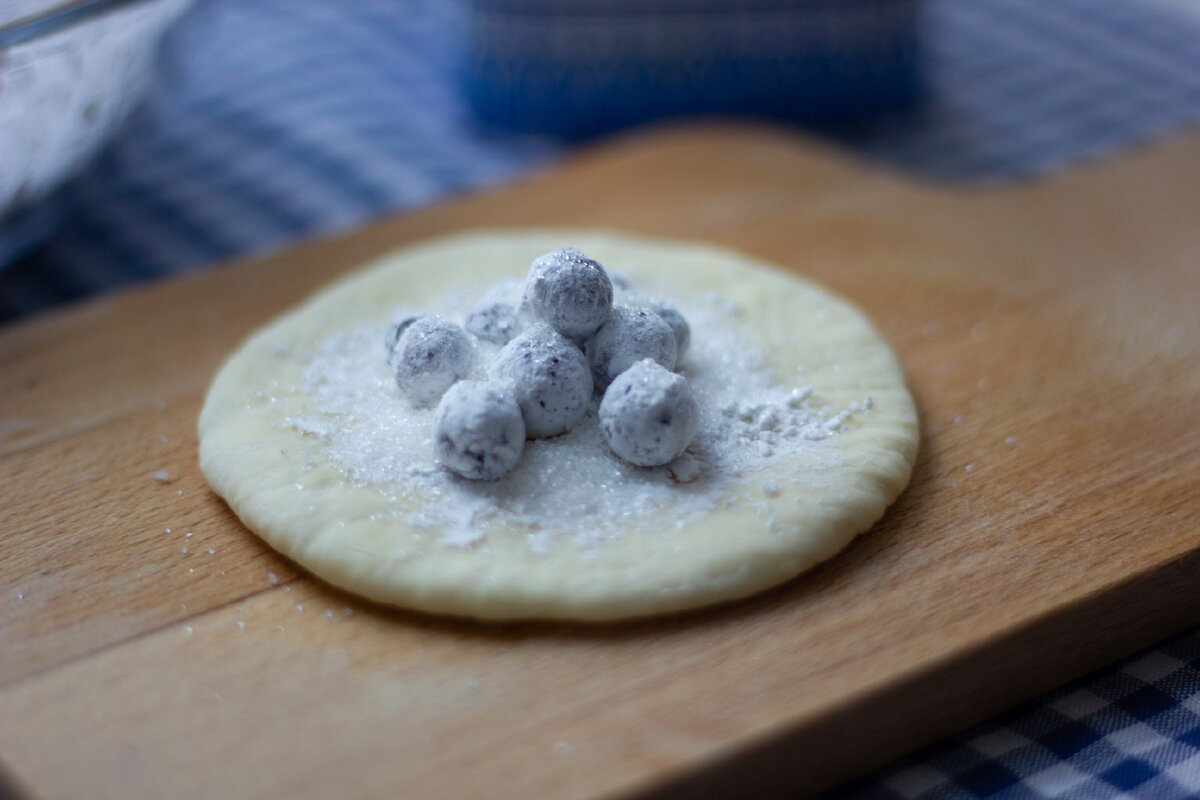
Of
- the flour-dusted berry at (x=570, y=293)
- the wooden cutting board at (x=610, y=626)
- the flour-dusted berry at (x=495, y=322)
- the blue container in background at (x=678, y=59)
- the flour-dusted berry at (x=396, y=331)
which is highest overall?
the blue container in background at (x=678, y=59)

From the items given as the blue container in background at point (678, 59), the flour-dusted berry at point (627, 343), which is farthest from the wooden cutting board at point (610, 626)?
the blue container in background at point (678, 59)

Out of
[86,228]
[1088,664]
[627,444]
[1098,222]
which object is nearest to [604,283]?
Result: [627,444]

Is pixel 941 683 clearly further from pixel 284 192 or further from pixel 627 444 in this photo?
pixel 284 192

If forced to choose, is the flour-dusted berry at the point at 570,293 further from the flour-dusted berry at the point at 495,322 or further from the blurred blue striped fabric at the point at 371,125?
the blurred blue striped fabric at the point at 371,125

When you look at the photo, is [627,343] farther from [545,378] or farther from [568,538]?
[568,538]

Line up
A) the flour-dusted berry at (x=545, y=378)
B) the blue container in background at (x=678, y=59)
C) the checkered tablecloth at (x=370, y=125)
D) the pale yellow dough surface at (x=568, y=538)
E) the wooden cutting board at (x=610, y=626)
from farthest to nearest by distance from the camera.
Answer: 1. the blue container in background at (x=678, y=59)
2. the checkered tablecloth at (x=370, y=125)
3. the flour-dusted berry at (x=545, y=378)
4. the pale yellow dough surface at (x=568, y=538)
5. the wooden cutting board at (x=610, y=626)

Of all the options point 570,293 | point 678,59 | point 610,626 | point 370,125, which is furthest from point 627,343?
point 370,125
